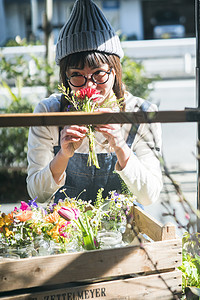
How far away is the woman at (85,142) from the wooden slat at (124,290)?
46 cm

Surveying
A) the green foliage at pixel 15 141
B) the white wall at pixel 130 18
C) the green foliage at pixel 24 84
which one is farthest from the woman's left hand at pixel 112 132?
the white wall at pixel 130 18

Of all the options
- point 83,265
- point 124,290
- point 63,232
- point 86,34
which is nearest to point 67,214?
point 63,232

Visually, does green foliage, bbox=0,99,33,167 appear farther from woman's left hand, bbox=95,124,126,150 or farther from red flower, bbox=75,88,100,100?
woman's left hand, bbox=95,124,126,150

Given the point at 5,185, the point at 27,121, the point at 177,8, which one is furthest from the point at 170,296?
the point at 177,8

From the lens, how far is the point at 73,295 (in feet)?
3.96

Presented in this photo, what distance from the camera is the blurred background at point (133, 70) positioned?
16.0 ft

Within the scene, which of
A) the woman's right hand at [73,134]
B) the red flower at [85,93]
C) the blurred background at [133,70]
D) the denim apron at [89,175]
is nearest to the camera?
the woman's right hand at [73,134]

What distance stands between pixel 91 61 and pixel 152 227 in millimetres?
759

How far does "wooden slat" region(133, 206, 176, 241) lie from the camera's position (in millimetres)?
1308

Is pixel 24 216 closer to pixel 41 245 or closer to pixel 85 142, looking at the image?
pixel 41 245

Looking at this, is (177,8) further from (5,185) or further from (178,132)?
(5,185)

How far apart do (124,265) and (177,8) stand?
76.0 ft

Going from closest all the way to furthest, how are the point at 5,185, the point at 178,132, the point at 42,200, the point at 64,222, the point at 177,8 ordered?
the point at 64,222
the point at 42,200
the point at 5,185
the point at 178,132
the point at 177,8

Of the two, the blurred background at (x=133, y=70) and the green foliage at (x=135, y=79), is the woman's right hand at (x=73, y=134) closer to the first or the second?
the blurred background at (x=133, y=70)
